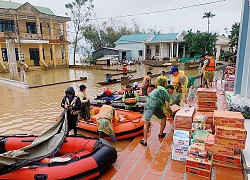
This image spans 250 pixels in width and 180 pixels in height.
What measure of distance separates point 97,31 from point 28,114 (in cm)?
3271

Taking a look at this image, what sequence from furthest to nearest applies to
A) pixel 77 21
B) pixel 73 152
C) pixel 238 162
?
1. pixel 77 21
2. pixel 73 152
3. pixel 238 162

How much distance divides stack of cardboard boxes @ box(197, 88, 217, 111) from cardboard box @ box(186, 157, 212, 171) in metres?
1.96

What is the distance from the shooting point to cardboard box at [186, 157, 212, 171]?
3.13m

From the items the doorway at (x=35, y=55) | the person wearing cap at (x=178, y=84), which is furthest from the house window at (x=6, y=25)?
the person wearing cap at (x=178, y=84)

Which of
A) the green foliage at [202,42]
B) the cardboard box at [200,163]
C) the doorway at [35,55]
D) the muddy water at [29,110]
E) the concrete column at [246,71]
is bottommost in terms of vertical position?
the muddy water at [29,110]

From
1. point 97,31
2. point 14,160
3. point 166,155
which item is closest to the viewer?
point 14,160

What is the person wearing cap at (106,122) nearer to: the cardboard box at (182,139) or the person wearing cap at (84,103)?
the person wearing cap at (84,103)

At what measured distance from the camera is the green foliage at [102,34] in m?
35.8

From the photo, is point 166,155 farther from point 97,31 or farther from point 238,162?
point 97,31

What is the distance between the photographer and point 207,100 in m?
4.91

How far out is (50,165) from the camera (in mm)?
3441

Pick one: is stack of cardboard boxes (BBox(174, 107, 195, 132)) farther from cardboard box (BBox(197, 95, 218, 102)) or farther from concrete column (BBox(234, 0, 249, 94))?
concrete column (BBox(234, 0, 249, 94))

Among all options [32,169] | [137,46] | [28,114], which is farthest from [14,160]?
[137,46]

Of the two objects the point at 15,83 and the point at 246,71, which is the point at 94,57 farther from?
the point at 246,71
